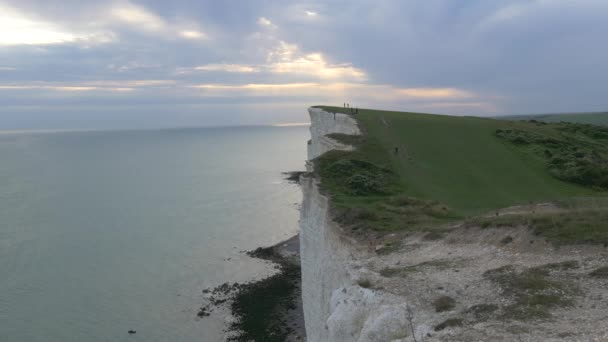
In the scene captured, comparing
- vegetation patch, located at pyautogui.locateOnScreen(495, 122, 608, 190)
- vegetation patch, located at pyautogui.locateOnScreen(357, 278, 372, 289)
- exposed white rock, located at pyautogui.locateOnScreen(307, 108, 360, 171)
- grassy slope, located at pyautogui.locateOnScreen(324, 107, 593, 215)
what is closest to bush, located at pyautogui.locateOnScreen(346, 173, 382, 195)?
grassy slope, located at pyautogui.locateOnScreen(324, 107, 593, 215)

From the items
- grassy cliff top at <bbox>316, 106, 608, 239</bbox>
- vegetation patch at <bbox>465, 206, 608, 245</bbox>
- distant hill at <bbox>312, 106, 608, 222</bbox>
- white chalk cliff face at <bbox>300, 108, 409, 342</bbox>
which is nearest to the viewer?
white chalk cliff face at <bbox>300, 108, 409, 342</bbox>

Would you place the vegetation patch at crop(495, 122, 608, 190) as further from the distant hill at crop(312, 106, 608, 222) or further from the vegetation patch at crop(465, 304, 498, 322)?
the vegetation patch at crop(465, 304, 498, 322)

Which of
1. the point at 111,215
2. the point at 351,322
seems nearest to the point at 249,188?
the point at 111,215

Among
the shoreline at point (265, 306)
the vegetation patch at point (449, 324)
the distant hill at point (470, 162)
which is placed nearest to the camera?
the vegetation patch at point (449, 324)

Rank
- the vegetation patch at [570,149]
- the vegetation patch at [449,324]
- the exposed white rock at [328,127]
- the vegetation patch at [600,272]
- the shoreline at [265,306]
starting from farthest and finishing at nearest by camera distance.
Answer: the exposed white rock at [328,127] < the shoreline at [265,306] < the vegetation patch at [570,149] < the vegetation patch at [600,272] < the vegetation patch at [449,324]

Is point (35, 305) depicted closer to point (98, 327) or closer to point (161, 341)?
point (98, 327)

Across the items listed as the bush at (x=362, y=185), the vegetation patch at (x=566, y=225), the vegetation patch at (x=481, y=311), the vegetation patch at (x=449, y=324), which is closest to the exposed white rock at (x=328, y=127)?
the bush at (x=362, y=185)

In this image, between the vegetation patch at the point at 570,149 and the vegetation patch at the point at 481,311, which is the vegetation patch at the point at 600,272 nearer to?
the vegetation patch at the point at 481,311

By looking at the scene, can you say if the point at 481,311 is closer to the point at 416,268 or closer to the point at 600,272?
the point at 600,272

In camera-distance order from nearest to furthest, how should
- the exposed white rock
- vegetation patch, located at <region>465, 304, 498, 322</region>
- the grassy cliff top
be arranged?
vegetation patch, located at <region>465, 304, 498, 322</region>, the grassy cliff top, the exposed white rock
